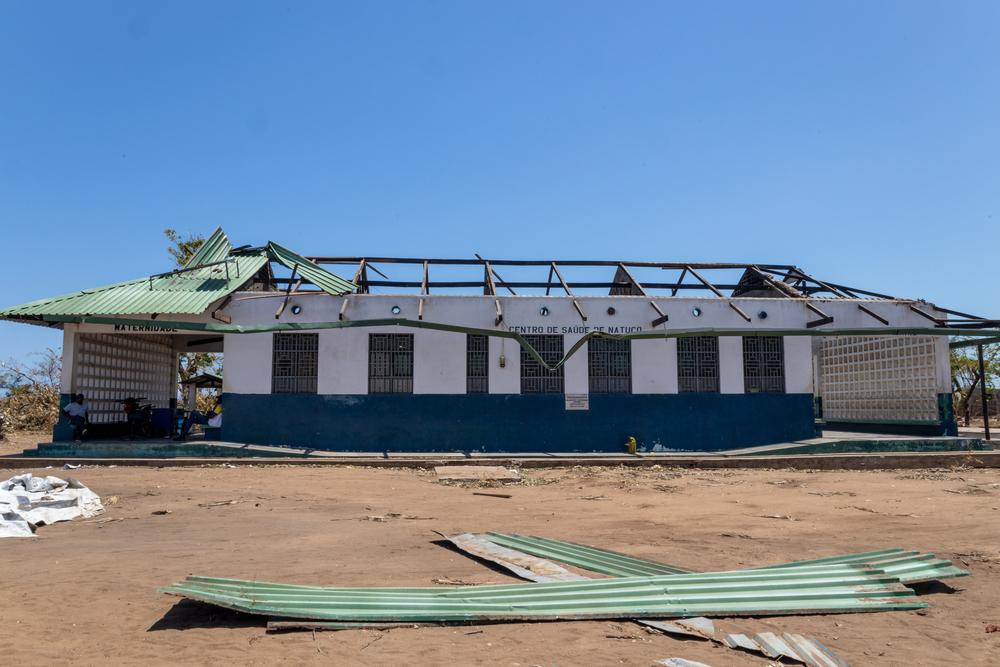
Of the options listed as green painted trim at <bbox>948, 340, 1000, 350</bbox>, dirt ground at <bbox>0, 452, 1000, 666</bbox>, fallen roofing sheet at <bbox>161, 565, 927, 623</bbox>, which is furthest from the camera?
green painted trim at <bbox>948, 340, 1000, 350</bbox>

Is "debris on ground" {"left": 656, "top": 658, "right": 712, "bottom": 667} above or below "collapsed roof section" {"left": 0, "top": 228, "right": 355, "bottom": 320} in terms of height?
below

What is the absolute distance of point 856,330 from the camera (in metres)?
17.1

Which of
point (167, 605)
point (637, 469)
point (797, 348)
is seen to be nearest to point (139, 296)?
point (637, 469)

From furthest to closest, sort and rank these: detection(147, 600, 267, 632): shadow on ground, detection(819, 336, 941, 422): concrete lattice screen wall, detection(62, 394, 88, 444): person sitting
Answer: detection(819, 336, 941, 422): concrete lattice screen wall < detection(62, 394, 88, 444): person sitting < detection(147, 600, 267, 632): shadow on ground

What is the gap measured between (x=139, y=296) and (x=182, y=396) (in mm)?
15067

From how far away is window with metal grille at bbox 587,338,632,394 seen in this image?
59.6 feet

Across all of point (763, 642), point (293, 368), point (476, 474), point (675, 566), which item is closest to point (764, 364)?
point (476, 474)

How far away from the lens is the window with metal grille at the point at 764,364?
730 inches

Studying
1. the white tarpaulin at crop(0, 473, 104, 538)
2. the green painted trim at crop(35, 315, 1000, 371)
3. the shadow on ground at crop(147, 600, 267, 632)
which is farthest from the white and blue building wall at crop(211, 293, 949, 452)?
the shadow on ground at crop(147, 600, 267, 632)

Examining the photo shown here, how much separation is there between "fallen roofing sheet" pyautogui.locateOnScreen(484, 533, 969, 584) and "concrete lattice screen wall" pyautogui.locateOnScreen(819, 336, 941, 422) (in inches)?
541

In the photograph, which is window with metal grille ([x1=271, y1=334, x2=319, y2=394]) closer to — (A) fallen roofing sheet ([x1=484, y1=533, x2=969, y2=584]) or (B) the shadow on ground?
(A) fallen roofing sheet ([x1=484, y1=533, x2=969, y2=584])

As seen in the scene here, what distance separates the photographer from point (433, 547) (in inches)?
296

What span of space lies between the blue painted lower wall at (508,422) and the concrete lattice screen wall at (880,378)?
11.0 feet

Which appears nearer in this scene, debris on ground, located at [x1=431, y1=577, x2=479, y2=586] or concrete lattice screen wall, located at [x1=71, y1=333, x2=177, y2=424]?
debris on ground, located at [x1=431, y1=577, x2=479, y2=586]
